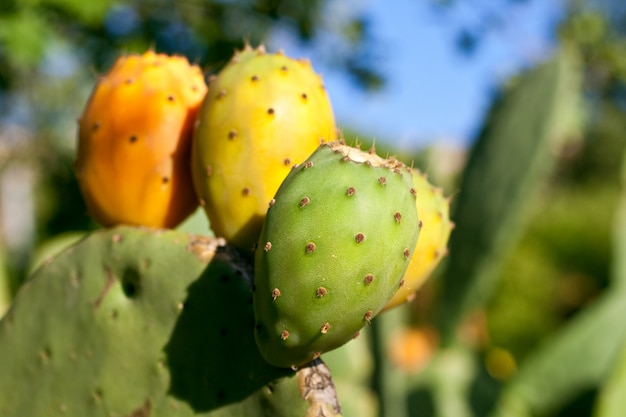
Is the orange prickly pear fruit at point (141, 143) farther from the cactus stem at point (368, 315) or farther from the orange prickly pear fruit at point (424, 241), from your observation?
the cactus stem at point (368, 315)

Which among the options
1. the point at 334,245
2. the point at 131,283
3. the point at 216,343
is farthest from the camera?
the point at 131,283

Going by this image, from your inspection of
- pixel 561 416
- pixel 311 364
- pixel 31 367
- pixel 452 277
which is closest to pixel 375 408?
pixel 452 277

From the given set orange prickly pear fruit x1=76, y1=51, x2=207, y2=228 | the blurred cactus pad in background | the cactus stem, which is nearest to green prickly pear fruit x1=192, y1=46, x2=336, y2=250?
the blurred cactus pad in background

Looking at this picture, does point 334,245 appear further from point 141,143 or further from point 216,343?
point 141,143

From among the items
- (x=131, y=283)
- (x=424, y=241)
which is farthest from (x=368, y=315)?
(x=131, y=283)

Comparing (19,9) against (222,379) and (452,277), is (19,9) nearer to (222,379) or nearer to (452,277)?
(452,277)
